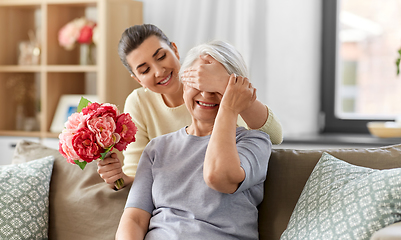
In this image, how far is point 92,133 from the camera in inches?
57.7

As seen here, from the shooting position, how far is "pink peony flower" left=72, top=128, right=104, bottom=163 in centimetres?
145

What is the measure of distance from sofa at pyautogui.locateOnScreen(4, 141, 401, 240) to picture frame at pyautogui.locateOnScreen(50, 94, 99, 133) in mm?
1258

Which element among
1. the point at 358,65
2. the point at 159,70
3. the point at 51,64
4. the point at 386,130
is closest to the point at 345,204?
the point at 159,70

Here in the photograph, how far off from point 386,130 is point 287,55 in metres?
0.81

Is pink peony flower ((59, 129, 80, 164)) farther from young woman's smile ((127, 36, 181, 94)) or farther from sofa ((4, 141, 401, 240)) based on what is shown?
young woman's smile ((127, 36, 181, 94))

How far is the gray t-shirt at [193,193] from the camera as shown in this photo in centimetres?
141

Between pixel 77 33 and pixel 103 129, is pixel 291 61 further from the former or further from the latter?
pixel 103 129

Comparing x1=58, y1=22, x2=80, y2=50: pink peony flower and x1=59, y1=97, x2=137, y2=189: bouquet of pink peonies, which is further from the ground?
x1=58, y1=22, x2=80, y2=50: pink peony flower

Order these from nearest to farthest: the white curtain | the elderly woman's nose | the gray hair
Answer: the gray hair → the elderly woman's nose → the white curtain

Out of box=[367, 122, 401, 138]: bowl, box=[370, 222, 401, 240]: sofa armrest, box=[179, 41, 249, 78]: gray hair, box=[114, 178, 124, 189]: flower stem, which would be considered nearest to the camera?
box=[370, 222, 401, 240]: sofa armrest

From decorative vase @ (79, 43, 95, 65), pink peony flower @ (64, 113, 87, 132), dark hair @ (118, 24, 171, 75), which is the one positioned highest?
decorative vase @ (79, 43, 95, 65)

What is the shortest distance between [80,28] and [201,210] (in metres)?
2.22

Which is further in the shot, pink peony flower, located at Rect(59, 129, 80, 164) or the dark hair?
the dark hair

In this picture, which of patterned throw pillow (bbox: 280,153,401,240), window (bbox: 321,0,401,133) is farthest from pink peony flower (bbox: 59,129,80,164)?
window (bbox: 321,0,401,133)
